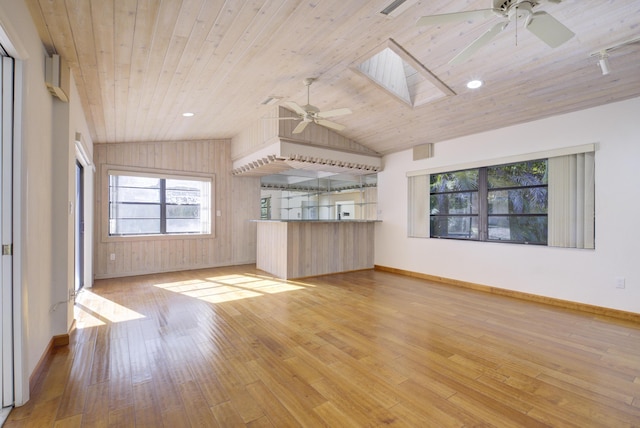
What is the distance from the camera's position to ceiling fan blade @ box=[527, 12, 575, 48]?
2.08 meters

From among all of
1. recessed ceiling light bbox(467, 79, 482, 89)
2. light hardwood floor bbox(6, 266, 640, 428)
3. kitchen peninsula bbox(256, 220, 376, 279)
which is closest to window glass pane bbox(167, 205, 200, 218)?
kitchen peninsula bbox(256, 220, 376, 279)

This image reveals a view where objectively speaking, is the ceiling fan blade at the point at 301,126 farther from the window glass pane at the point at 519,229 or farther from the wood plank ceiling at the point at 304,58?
the window glass pane at the point at 519,229

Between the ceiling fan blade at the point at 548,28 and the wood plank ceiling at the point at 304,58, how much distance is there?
9 cm

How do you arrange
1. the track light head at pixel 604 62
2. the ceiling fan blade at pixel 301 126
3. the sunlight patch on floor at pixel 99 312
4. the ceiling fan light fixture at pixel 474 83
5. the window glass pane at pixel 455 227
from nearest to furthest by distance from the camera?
the track light head at pixel 604 62 < the sunlight patch on floor at pixel 99 312 < the ceiling fan light fixture at pixel 474 83 < the ceiling fan blade at pixel 301 126 < the window glass pane at pixel 455 227

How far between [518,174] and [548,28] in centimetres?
300

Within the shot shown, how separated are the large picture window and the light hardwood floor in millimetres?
2219

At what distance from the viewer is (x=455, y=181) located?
5.55 m

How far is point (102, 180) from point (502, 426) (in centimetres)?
678

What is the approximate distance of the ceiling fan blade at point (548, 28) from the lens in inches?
81.9

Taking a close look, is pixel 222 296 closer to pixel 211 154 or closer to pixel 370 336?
pixel 370 336

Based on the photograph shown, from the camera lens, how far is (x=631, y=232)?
11.9 ft

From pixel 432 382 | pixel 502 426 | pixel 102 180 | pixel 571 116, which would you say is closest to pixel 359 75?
pixel 571 116

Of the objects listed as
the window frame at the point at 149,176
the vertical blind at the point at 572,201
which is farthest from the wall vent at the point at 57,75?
the vertical blind at the point at 572,201

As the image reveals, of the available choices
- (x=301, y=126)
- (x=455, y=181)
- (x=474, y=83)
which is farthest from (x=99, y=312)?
(x=455, y=181)
